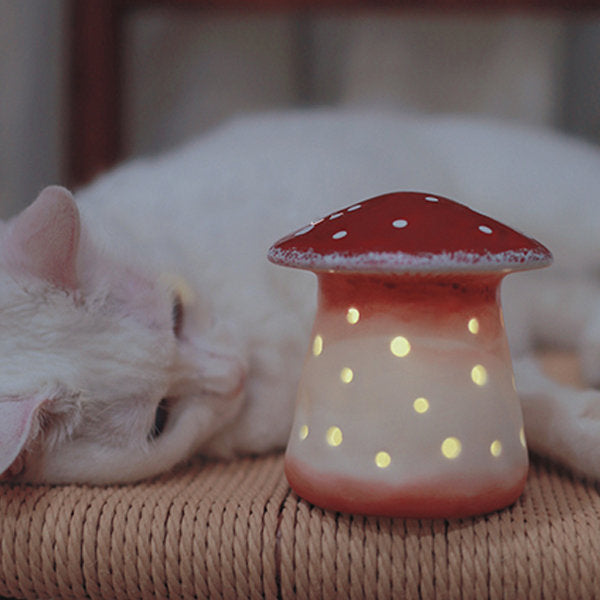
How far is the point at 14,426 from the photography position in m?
0.56

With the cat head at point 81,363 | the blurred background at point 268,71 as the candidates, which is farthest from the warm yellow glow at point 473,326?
the blurred background at point 268,71

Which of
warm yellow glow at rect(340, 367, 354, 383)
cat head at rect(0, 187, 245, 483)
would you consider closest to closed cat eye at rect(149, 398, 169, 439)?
cat head at rect(0, 187, 245, 483)

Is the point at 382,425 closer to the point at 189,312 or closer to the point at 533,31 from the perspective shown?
the point at 189,312

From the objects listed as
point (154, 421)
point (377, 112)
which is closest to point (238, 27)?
point (377, 112)

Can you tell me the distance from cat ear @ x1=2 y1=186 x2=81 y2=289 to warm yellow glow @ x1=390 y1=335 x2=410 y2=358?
307 millimetres

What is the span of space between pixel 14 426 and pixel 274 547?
239 millimetres

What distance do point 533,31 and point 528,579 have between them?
1.28 m

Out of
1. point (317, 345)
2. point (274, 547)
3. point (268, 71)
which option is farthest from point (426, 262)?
point (268, 71)

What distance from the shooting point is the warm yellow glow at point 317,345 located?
0.55 metres

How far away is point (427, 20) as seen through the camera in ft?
4.87

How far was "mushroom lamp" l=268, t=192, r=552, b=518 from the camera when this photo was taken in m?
0.48

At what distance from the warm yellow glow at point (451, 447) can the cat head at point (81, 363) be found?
11.0 inches

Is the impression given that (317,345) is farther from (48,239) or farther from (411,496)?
(48,239)

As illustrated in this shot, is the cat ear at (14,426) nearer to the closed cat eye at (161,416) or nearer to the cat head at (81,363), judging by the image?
the cat head at (81,363)
